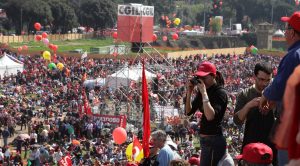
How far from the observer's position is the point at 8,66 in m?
36.5

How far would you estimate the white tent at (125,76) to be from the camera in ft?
93.2

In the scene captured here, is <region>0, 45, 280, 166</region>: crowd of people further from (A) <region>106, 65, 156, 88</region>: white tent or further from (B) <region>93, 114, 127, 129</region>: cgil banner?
(A) <region>106, 65, 156, 88</region>: white tent

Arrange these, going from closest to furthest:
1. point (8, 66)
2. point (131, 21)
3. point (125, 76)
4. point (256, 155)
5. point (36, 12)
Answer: point (256, 155) → point (125, 76) → point (8, 66) → point (131, 21) → point (36, 12)

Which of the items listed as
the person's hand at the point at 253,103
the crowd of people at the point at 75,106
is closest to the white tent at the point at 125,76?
the crowd of people at the point at 75,106

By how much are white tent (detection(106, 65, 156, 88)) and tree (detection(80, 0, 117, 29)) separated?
2313 inches

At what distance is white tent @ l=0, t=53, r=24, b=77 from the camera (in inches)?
1427

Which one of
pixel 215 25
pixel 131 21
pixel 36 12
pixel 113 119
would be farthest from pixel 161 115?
pixel 215 25

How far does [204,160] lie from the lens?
15.2 ft

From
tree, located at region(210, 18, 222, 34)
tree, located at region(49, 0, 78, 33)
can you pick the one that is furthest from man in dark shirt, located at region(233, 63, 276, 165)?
tree, located at region(210, 18, 222, 34)

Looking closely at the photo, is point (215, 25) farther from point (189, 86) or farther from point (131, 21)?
point (189, 86)

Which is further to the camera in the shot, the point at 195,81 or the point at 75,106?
the point at 75,106

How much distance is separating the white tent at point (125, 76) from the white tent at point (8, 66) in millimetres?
8844

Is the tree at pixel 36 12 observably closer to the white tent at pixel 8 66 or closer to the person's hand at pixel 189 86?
the white tent at pixel 8 66

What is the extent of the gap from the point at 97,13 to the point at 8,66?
51.7 meters
